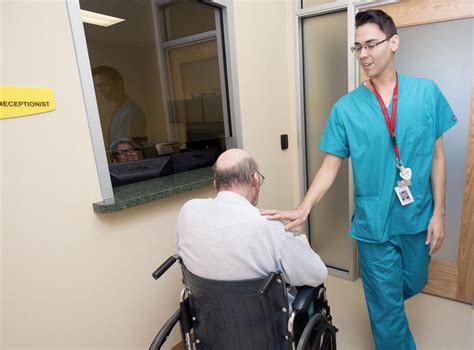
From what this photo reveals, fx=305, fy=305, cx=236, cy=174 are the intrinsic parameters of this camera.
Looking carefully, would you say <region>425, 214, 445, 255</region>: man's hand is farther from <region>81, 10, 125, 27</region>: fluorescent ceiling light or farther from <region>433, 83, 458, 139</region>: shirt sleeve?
<region>81, 10, 125, 27</region>: fluorescent ceiling light

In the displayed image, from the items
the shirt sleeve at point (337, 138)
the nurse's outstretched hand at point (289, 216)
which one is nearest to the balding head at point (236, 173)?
the nurse's outstretched hand at point (289, 216)

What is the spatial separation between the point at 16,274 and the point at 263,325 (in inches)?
32.7

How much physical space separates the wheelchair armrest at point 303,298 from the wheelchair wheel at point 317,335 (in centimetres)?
6

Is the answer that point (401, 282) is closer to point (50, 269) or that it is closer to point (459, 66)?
point (459, 66)

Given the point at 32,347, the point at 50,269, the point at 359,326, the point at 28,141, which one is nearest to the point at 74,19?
the point at 28,141

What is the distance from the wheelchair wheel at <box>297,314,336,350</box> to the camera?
3.03ft

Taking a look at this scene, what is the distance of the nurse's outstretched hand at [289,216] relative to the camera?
959 millimetres

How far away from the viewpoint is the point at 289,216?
44.8 inches

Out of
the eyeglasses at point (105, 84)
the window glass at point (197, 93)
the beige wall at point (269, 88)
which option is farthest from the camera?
the window glass at point (197, 93)

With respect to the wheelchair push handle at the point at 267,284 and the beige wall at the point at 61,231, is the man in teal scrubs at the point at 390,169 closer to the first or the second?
the wheelchair push handle at the point at 267,284

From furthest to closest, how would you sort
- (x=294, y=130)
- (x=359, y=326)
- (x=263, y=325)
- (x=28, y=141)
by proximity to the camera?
(x=294, y=130) → (x=359, y=326) → (x=28, y=141) → (x=263, y=325)

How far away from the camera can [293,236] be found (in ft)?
3.07

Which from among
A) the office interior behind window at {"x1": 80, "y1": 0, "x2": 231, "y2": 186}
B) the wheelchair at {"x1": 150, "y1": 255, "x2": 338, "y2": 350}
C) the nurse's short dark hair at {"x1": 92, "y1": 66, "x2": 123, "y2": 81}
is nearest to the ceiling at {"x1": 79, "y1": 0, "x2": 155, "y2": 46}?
the office interior behind window at {"x1": 80, "y1": 0, "x2": 231, "y2": 186}

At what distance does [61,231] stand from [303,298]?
0.89 metres
